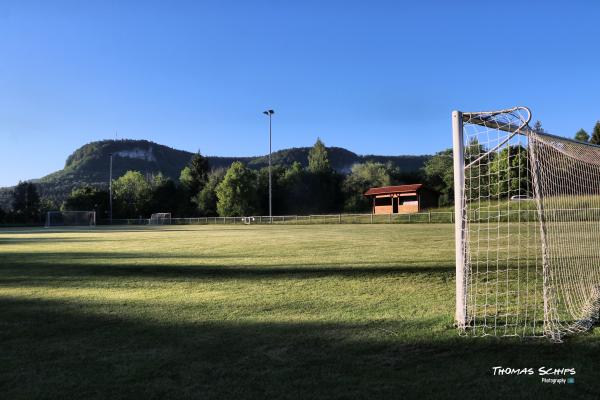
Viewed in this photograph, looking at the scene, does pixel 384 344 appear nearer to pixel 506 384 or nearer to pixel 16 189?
pixel 506 384

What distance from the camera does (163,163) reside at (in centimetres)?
17875

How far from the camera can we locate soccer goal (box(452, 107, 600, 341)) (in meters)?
5.68

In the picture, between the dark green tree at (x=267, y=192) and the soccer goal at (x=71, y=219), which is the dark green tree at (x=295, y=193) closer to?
the dark green tree at (x=267, y=192)

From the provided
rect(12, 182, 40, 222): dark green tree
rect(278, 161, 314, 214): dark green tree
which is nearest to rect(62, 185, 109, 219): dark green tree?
rect(12, 182, 40, 222): dark green tree

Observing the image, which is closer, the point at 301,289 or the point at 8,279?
the point at 301,289

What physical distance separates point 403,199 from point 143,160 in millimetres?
129904

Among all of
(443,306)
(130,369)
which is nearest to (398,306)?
(443,306)

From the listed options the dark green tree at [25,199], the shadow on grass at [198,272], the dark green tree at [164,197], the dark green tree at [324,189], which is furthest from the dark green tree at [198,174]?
the shadow on grass at [198,272]

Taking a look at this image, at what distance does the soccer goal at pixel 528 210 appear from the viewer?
568 cm

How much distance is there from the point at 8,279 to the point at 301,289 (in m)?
7.45

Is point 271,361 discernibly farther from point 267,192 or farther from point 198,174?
point 198,174

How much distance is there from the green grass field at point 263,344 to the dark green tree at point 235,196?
63.1 meters

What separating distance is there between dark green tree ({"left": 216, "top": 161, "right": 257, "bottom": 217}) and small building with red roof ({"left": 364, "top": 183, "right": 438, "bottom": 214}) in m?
20.0

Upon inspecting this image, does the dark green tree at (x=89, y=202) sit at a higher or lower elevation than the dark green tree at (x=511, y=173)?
higher
